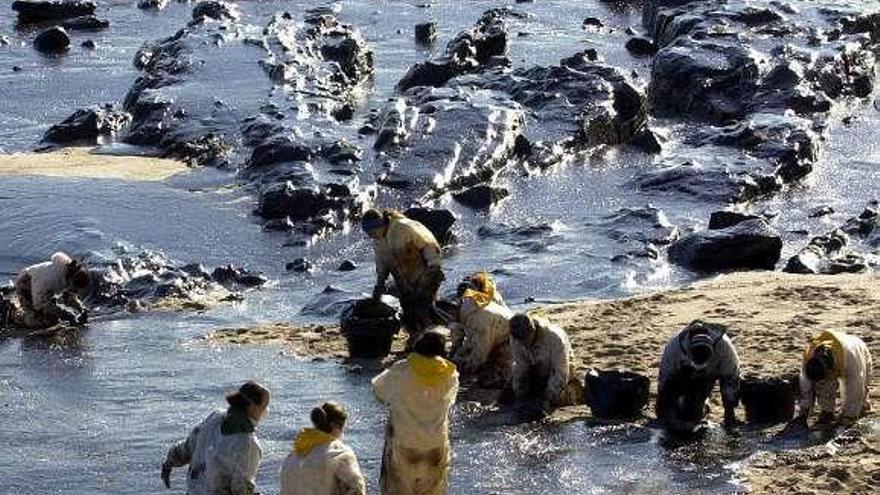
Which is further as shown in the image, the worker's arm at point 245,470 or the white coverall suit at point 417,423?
the white coverall suit at point 417,423

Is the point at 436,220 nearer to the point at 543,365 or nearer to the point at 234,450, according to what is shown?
the point at 543,365

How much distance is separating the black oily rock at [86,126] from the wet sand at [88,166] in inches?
38.6

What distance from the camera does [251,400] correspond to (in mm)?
10344

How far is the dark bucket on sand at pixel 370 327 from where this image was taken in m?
16.7

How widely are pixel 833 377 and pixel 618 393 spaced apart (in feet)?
5.55

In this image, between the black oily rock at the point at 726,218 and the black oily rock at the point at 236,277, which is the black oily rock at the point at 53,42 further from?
the black oily rock at the point at 726,218

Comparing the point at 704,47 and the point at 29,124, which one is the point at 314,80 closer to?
the point at 29,124

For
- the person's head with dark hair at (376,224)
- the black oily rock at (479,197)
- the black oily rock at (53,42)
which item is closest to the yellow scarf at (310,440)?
the person's head with dark hair at (376,224)

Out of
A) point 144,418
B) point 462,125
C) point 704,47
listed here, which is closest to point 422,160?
point 462,125

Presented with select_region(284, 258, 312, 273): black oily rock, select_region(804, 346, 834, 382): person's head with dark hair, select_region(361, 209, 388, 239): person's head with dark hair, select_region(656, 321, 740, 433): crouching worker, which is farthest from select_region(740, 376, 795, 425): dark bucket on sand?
select_region(284, 258, 312, 273): black oily rock

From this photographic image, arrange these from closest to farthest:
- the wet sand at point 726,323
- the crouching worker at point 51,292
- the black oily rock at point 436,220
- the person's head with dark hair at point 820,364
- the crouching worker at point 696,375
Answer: the person's head with dark hair at point 820,364 < the crouching worker at point 696,375 < the wet sand at point 726,323 < the crouching worker at point 51,292 < the black oily rock at point 436,220

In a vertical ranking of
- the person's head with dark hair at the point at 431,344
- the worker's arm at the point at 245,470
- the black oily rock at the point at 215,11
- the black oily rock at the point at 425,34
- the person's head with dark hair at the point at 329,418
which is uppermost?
the person's head with dark hair at the point at 431,344

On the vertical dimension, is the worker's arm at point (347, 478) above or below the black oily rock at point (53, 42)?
above

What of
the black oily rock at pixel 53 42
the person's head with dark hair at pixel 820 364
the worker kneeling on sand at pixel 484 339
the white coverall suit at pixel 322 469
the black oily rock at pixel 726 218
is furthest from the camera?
the black oily rock at pixel 53 42
